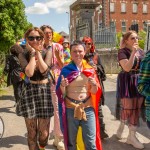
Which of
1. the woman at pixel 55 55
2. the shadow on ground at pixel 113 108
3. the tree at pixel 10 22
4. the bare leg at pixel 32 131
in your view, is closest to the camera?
the bare leg at pixel 32 131

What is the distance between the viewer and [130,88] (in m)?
5.50

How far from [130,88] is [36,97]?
1.81 m

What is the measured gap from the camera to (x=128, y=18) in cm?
6219

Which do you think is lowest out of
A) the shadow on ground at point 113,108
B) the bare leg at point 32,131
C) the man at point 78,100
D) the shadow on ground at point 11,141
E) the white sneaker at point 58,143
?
the shadow on ground at point 113,108

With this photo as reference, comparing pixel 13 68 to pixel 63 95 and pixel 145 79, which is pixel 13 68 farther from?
pixel 145 79

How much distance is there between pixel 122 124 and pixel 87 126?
2036mm

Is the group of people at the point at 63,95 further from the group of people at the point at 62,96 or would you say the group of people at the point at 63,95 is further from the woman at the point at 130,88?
the woman at the point at 130,88

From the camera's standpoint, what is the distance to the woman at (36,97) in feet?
13.9

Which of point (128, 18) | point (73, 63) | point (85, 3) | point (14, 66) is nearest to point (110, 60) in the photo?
point (85, 3)

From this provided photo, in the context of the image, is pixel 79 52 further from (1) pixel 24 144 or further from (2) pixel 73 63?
(1) pixel 24 144

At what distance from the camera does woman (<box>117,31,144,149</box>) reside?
5.36 metres

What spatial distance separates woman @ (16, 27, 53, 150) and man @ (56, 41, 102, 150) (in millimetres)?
284

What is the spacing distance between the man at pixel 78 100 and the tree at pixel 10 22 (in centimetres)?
1619

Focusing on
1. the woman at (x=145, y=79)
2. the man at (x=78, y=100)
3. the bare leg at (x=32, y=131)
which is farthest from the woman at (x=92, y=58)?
the woman at (x=145, y=79)
